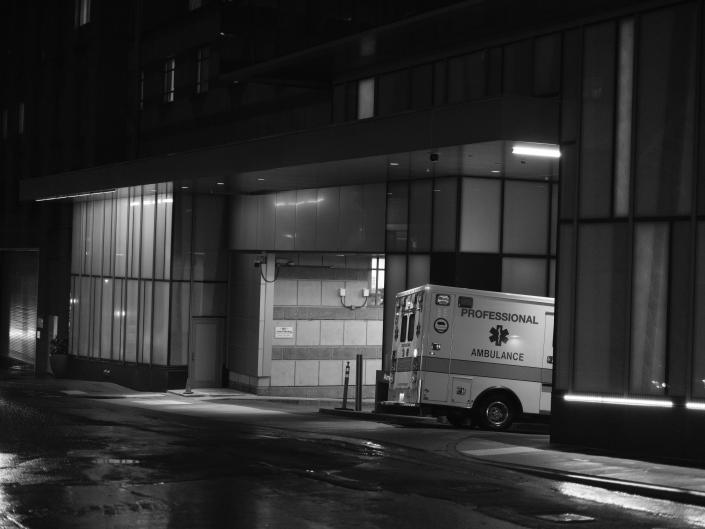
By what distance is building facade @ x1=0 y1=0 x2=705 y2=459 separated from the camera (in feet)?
61.9

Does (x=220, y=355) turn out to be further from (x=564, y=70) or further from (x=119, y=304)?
(x=564, y=70)

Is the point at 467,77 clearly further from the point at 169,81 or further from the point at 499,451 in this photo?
the point at 169,81

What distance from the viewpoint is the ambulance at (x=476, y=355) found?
77.7ft

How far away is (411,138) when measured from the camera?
23031mm

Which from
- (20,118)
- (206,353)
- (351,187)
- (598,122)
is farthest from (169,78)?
(598,122)

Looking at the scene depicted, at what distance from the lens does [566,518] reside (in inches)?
512

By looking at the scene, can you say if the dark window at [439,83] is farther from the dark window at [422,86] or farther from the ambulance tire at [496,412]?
the ambulance tire at [496,412]

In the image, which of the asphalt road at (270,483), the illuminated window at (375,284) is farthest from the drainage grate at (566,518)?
the illuminated window at (375,284)

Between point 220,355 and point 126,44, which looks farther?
point 126,44

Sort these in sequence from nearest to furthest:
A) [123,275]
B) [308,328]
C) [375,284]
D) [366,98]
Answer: [366,98] → [308,328] → [375,284] → [123,275]

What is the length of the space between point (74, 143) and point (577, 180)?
30.2m

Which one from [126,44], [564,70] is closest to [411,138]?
[564,70]

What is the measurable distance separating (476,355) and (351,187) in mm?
8119

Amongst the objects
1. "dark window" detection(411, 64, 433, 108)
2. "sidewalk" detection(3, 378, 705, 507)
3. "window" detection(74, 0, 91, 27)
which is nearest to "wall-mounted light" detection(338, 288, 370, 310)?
"dark window" detection(411, 64, 433, 108)
